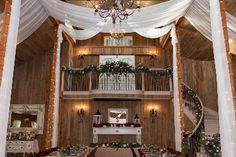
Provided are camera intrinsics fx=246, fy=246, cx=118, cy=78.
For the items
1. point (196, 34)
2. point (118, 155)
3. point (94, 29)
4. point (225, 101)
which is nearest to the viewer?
point (225, 101)

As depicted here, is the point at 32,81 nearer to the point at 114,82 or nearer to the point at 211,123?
the point at 114,82

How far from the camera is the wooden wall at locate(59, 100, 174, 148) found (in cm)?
1216

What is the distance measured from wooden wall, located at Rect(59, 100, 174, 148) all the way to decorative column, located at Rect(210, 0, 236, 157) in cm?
733

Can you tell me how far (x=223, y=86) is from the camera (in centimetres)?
486

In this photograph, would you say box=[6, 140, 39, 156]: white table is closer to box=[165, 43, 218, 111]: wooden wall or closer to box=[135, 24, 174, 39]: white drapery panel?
box=[135, 24, 174, 39]: white drapery panel

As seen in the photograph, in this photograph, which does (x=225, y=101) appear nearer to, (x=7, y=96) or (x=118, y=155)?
(x=7, y=96)

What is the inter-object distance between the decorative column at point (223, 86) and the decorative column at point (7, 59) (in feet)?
14.0

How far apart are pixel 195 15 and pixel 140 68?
5064 millimetres

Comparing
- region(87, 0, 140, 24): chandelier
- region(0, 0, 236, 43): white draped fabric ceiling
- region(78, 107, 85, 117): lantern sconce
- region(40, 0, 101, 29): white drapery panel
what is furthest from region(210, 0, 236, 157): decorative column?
region(78, 107, 85, 117): lantern sconce

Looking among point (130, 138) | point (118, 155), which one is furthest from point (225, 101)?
point (130, 138)

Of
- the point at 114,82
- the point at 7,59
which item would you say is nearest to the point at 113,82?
the point at 114,82

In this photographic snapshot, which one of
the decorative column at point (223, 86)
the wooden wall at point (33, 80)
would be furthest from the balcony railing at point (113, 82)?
the decorative column at point (223, 86)

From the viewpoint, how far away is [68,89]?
1259cm

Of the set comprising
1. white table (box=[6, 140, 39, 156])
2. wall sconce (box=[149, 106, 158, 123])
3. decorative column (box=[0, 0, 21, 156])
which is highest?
decorative column (box=[0, 0, 21, 156])
